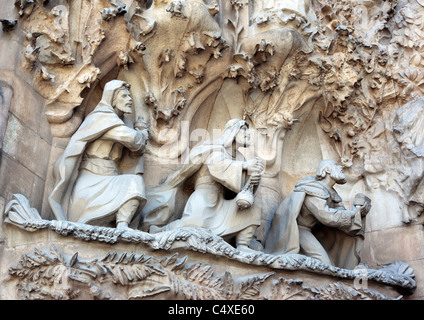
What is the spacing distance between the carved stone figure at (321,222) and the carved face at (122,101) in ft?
5.77

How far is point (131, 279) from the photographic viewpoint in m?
6.50

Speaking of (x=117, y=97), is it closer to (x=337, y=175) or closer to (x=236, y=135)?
(x=236, y=135)

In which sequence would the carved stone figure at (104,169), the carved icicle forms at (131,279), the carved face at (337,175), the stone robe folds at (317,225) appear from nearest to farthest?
1. the carved icicle forms at (131,279)
2. the carved stone figure at (104,169)
3. the stone robe folds at (317,225)
4. the carved face at (337,175)

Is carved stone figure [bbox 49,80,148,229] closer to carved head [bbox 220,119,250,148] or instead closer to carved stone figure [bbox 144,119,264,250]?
carved stone figure [bbox 144,119,264,250]

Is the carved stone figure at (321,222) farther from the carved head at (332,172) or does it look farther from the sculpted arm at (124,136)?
the sculpted arm at (124,136)

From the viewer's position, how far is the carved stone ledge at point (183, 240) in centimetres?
654

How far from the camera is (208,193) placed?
292 inches

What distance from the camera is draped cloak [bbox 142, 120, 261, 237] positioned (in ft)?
23.9

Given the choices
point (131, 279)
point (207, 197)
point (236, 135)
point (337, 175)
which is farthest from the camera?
point (337, 175)

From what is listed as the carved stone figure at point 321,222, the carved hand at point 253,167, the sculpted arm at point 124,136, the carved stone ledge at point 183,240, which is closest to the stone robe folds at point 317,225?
the carved stone figure at point 321,222

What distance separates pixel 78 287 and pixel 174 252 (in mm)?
857

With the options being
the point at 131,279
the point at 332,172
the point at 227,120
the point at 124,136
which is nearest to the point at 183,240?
the point at 131,279

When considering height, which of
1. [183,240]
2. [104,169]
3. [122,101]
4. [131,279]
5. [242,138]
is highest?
[122,101]

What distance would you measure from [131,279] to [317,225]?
7.31 ft
